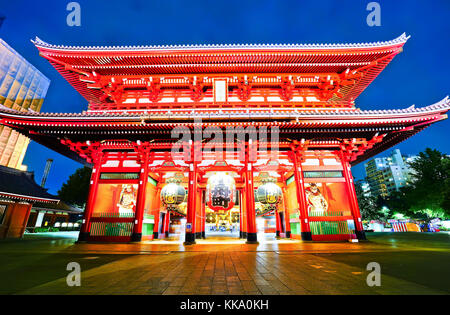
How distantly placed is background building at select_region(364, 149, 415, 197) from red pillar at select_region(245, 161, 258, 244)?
298 ft

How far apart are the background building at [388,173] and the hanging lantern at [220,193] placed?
9293cm

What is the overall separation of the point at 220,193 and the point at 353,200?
7.46m

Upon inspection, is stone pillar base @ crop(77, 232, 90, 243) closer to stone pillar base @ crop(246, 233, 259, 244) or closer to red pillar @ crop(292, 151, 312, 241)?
stone pillar base @ crop(246, 233, 259, 244)

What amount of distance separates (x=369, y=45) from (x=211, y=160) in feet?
37.3

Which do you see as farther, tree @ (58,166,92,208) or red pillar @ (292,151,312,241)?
tree @ (58,166,92,208)

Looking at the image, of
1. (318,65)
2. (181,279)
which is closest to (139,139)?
(181,279)

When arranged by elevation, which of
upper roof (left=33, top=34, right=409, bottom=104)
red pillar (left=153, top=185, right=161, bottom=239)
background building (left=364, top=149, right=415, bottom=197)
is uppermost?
background building (left=364, top=149, right=415, bottom=197)

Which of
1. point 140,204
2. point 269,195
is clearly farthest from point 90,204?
point 269,195

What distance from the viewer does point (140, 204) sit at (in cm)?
995

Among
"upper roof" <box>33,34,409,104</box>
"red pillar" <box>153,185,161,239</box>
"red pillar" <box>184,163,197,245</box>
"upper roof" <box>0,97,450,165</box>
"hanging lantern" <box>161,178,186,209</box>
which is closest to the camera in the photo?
"upper roof" <box>0,97,450,165</box>

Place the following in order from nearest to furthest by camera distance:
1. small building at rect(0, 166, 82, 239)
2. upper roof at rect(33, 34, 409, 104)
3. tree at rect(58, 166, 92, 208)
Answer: upper roof at rect(33, 34, 409, 104)
small building at rect(0, 166, 82, 239)
tree at rect(58, 166, 92, 208)

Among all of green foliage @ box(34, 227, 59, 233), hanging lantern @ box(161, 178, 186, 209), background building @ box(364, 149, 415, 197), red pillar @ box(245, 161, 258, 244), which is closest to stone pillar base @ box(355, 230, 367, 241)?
red pillar @ box(245, 161, 258, 244)

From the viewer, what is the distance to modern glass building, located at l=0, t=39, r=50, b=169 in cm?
3072
